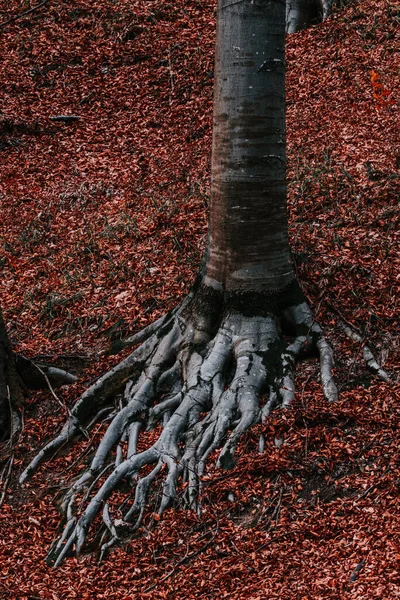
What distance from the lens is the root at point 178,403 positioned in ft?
14.6

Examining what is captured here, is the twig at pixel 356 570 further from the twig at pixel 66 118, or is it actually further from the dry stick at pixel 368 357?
the twig at pixel 66 118

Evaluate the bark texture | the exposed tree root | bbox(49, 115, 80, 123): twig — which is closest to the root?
the exposed tree root

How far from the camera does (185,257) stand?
729 cm

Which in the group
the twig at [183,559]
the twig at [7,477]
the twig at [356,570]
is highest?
the twig at [356,570]

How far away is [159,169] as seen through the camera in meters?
9.59

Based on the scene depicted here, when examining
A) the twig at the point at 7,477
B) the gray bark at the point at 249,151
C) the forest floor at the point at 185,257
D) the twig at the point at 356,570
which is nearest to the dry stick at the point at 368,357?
the forest floor at the point at 185,257

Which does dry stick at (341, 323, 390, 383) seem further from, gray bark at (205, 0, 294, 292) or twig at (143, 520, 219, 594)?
twig at (143, 520, 219, 594)

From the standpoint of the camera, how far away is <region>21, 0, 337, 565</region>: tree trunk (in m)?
4.70

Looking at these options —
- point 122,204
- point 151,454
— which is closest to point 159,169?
point 122,204

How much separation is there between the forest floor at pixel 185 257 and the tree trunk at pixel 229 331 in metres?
0.23

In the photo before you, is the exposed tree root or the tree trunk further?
the tree trunk

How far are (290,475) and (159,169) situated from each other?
246 inches

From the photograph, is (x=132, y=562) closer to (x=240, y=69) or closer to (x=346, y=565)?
(x=346, y=565)

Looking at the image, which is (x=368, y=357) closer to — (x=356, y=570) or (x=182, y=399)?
(x=182, y=399)
